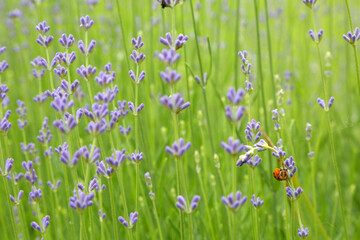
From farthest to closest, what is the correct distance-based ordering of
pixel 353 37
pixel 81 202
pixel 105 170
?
pixel 353 37 → pixel 105 170 → pixel 81 202

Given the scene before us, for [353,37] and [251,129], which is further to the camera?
[353,37]

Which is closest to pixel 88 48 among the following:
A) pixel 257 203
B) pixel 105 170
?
pixel 105 170

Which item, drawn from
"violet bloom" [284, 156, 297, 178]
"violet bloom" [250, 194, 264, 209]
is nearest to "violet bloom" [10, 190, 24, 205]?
"violet bloom" [250, 194, 264, 209]

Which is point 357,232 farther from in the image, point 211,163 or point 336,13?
point 336,13

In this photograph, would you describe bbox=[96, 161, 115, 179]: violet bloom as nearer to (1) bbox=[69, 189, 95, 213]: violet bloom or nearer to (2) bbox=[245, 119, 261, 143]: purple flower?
(1) bbox=[69, 189, 95, 213]: violet bloom

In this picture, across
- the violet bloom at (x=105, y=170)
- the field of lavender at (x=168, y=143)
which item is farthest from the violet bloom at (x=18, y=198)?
the violet bloom at (x=105, y=170)

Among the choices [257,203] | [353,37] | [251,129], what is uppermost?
[353,37]

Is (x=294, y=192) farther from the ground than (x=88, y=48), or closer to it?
closer to it

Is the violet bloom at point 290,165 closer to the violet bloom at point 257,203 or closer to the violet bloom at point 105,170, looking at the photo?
the violet bloom at point 257,203

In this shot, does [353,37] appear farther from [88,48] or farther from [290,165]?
[88,48]
